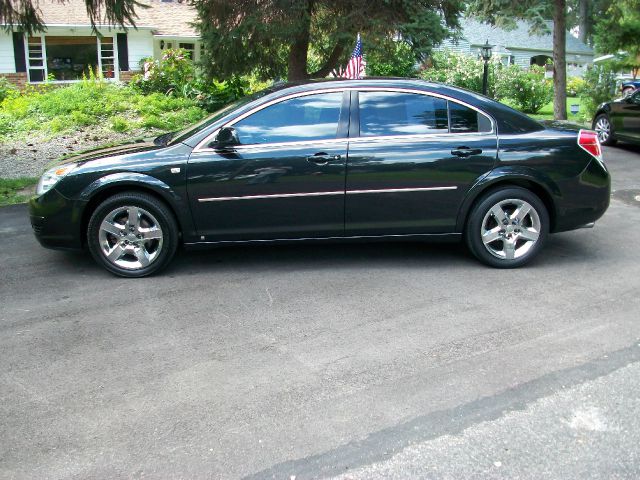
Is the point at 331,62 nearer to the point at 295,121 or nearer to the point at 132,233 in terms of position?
the point at 295,121

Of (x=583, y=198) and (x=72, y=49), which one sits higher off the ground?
(x=72, y=49)

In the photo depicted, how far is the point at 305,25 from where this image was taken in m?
12.3

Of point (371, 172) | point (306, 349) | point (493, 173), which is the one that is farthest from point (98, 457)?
point (493, 173)

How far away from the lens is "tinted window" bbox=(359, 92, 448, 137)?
617 cm

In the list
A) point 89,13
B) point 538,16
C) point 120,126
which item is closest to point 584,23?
point 538,16

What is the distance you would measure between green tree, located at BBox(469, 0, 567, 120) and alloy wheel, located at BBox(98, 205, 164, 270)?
1192 centimetres

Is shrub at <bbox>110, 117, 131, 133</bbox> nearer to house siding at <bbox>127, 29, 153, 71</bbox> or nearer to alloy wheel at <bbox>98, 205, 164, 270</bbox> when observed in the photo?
alloy wheel at <bbox>98, 205, 164, 270</bbox>

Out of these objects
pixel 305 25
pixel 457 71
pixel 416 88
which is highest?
pixel 457 71

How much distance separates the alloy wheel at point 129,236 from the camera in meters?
5.98

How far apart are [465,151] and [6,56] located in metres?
25.0

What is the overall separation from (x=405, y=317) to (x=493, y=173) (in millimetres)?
1751

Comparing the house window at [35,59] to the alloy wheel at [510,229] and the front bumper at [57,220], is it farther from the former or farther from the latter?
the alloy wheel at [510,229]

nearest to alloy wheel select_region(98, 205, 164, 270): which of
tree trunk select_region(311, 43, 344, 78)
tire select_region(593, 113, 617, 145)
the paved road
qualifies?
the paved road

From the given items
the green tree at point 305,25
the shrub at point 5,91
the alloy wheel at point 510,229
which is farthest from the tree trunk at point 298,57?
the shrub at point 5,91
